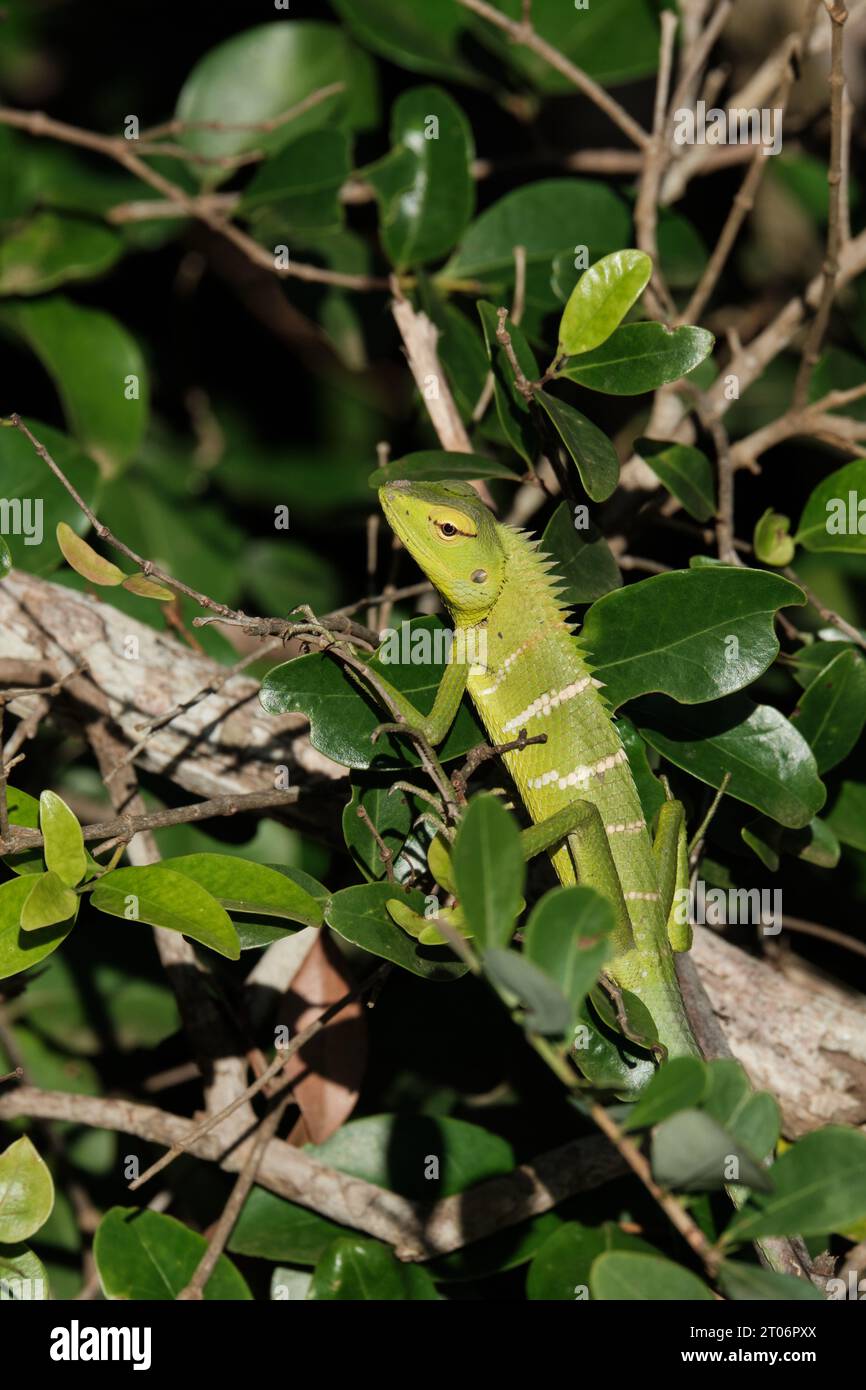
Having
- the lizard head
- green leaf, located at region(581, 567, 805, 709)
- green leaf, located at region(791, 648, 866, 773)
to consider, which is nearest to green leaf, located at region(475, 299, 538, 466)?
the lizard head

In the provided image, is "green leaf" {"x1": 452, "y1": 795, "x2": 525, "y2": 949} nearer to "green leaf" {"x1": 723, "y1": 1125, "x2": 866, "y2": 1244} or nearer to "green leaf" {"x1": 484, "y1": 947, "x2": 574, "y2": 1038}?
"green leaf" {"x1": 484, "y1": 947, "x2": 574, "y2": 1038}

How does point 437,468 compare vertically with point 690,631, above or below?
above

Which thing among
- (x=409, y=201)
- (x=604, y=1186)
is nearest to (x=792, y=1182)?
(x=604, y=1186)

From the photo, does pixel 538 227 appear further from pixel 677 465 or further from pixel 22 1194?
pixel 22 1194

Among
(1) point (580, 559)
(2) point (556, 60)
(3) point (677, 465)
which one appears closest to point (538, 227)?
(2) point (556, 60)

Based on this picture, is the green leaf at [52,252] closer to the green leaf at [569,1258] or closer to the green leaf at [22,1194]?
the green leaf at [22,1194]

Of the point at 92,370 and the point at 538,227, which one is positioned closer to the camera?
the point at 538,227

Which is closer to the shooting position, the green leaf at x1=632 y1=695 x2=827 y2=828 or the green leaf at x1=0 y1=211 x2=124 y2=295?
the green leaf at x1=632 y1=695 x2=827 y2=828
